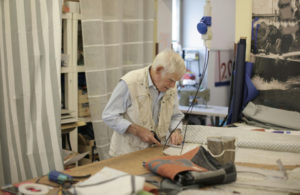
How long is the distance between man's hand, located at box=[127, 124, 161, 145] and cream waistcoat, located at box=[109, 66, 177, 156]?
0.11 m

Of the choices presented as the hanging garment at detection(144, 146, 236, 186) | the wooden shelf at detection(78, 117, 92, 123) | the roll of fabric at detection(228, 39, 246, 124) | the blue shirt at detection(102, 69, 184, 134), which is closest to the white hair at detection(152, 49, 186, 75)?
the blue shirt at detection(102, 69, 184, 134)

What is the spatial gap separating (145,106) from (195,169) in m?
0.81

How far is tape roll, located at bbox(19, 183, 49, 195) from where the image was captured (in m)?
1.43

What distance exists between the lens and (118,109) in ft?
7.65

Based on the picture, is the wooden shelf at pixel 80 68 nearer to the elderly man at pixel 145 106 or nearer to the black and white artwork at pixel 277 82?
the elderly man at pixel 145 106

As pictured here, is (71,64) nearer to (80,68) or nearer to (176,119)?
(80,68)

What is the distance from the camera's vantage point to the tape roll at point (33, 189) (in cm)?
143

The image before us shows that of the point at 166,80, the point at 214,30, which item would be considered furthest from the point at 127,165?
the point at 214,30

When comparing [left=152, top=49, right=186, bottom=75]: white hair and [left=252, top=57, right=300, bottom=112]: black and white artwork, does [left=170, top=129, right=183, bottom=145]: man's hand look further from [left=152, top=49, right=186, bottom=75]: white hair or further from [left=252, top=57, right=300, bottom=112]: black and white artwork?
[left=252, top=57, right=300, bottom=112]: black and white artwork

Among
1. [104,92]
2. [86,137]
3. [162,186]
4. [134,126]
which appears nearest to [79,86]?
[104,92]

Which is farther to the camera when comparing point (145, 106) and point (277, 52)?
point (277, 52)

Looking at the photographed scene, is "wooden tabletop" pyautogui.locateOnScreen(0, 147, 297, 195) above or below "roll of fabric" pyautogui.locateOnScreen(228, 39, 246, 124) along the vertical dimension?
below

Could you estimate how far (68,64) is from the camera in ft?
10.7

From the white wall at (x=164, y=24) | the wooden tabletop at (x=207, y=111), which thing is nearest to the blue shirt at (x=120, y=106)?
the wooden tabletop at (x=207, y=111)
